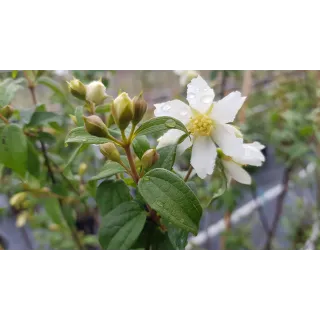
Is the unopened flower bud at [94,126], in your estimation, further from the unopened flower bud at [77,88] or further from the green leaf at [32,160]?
the green leaf at [32,160]

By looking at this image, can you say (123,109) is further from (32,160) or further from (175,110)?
(32,160)

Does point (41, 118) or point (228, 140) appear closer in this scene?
point (228, 140)

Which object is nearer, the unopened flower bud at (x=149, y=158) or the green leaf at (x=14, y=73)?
the unopened flower bud at (x=149, y=158)

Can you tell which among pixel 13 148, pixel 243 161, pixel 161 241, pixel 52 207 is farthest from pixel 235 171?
pixel 52 207

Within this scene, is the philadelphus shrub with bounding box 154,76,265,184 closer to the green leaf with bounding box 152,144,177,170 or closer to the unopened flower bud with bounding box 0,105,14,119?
the green leaf with bounding box 152,144,177,170

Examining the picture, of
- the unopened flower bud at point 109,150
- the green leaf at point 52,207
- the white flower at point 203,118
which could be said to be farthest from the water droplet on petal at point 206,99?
the green leaf at point 52,207

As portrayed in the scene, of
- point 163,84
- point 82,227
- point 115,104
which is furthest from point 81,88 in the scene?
point 82,227

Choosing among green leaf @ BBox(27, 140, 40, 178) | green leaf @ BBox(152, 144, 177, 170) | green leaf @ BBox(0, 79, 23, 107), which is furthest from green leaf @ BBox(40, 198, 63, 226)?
green leaf @ BBox(152, 144, 177, 170)
